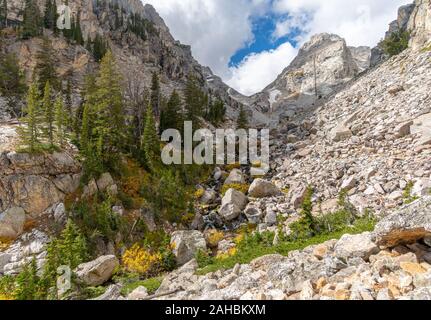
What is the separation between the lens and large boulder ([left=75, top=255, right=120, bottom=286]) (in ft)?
58.1

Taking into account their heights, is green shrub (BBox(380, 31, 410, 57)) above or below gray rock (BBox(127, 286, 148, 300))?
above

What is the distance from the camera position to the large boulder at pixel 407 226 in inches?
371

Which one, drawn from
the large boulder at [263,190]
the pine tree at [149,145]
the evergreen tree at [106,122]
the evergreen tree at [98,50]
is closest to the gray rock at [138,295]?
the evergreen tree at [106,122]

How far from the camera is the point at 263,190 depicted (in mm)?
29750

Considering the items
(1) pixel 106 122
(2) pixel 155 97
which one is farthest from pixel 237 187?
(2) pixel 155 97

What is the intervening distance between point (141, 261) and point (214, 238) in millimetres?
6276

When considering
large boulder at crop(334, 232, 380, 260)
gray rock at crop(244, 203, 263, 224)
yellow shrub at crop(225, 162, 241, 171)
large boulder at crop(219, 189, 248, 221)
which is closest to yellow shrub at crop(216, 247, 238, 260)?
gray rock at crop(244, 203, 263, 224)

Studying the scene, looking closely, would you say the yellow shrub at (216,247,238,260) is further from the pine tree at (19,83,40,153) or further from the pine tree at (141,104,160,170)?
the pine tree at (19,83,40,153)

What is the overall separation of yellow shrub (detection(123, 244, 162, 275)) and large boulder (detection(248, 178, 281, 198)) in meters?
12.1

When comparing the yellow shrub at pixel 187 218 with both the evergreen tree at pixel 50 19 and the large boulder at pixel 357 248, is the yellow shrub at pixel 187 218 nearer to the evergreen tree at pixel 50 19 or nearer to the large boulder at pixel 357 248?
the large boulder at pixel 357 248

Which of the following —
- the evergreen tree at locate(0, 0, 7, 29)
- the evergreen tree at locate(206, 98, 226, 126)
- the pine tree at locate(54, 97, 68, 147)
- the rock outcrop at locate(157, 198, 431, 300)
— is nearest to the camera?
the rock outcrop at locate(157, 198, 431, 300)

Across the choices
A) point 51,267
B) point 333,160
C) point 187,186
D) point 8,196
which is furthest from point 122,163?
point 333,160

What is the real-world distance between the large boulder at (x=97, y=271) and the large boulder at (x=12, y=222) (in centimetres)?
827

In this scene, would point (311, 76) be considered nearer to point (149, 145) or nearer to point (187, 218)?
point (149, 145)
